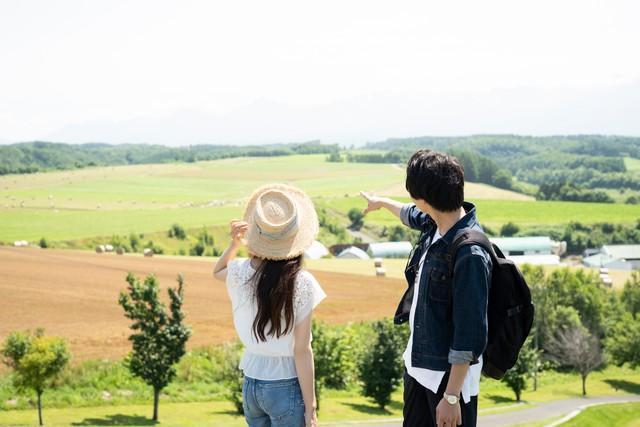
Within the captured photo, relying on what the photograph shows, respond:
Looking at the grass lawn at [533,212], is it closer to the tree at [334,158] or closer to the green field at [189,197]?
the green field at [189,197]

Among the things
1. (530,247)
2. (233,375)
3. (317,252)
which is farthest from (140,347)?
(530,247)

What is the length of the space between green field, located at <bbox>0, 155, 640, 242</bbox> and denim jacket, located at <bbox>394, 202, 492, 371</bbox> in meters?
69.9

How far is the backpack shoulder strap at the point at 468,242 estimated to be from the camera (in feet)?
15.5

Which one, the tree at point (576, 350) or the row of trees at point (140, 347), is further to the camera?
the tree at point (576, 350)

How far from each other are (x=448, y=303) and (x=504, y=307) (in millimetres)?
337

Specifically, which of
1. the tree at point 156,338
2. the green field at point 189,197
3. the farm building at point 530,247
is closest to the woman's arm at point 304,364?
the tree at point 156,338

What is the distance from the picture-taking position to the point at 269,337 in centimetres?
529

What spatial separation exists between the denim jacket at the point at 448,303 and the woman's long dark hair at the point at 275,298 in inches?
28.8

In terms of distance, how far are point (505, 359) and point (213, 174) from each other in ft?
464

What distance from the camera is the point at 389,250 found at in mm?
95688

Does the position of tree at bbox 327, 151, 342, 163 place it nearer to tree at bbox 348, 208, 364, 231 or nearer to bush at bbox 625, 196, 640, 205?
bush at bbox 625, 196, 640, 205

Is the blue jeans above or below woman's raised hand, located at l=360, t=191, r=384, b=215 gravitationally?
below

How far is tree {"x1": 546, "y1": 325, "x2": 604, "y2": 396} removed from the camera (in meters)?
52.7

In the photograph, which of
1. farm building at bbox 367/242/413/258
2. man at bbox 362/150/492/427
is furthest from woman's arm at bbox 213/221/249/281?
farm building at bbox 367/242/413/258
